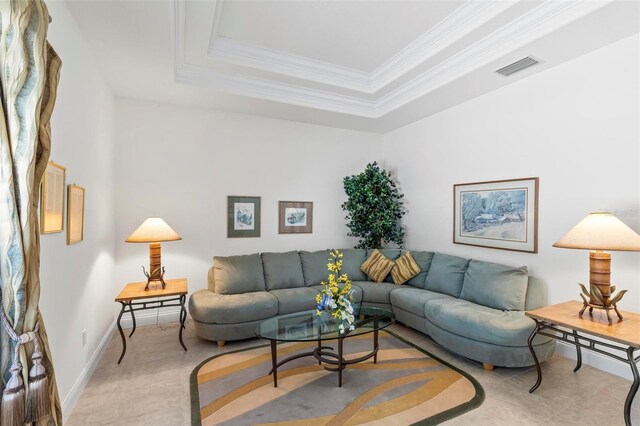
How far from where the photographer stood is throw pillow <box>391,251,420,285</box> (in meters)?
4.38

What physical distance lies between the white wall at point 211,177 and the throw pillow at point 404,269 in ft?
3.93

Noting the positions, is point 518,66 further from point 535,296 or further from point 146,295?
point 146,295

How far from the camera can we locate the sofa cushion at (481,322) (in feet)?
9.12

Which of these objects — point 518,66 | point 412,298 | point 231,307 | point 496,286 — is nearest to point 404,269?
point 412,298

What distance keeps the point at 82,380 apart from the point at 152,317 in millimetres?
1567

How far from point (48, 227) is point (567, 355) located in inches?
182

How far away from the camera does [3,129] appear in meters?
1.25

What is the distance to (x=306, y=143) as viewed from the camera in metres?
5.20

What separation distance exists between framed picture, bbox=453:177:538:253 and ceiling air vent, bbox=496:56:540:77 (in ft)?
3.89

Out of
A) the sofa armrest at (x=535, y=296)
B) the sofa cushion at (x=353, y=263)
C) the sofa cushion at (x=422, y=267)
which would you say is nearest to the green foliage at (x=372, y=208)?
the sofa cushion at (x=353, y=263)

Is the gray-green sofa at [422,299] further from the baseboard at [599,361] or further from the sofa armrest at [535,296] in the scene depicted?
the baseboard at [599,361]

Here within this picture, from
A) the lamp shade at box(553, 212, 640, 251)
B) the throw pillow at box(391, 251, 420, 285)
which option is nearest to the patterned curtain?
the lamp shade at box(553, 212, 640, 251)

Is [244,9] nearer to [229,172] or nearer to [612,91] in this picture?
[229,172]

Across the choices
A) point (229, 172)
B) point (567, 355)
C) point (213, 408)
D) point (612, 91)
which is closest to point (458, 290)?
point (567, 355)
